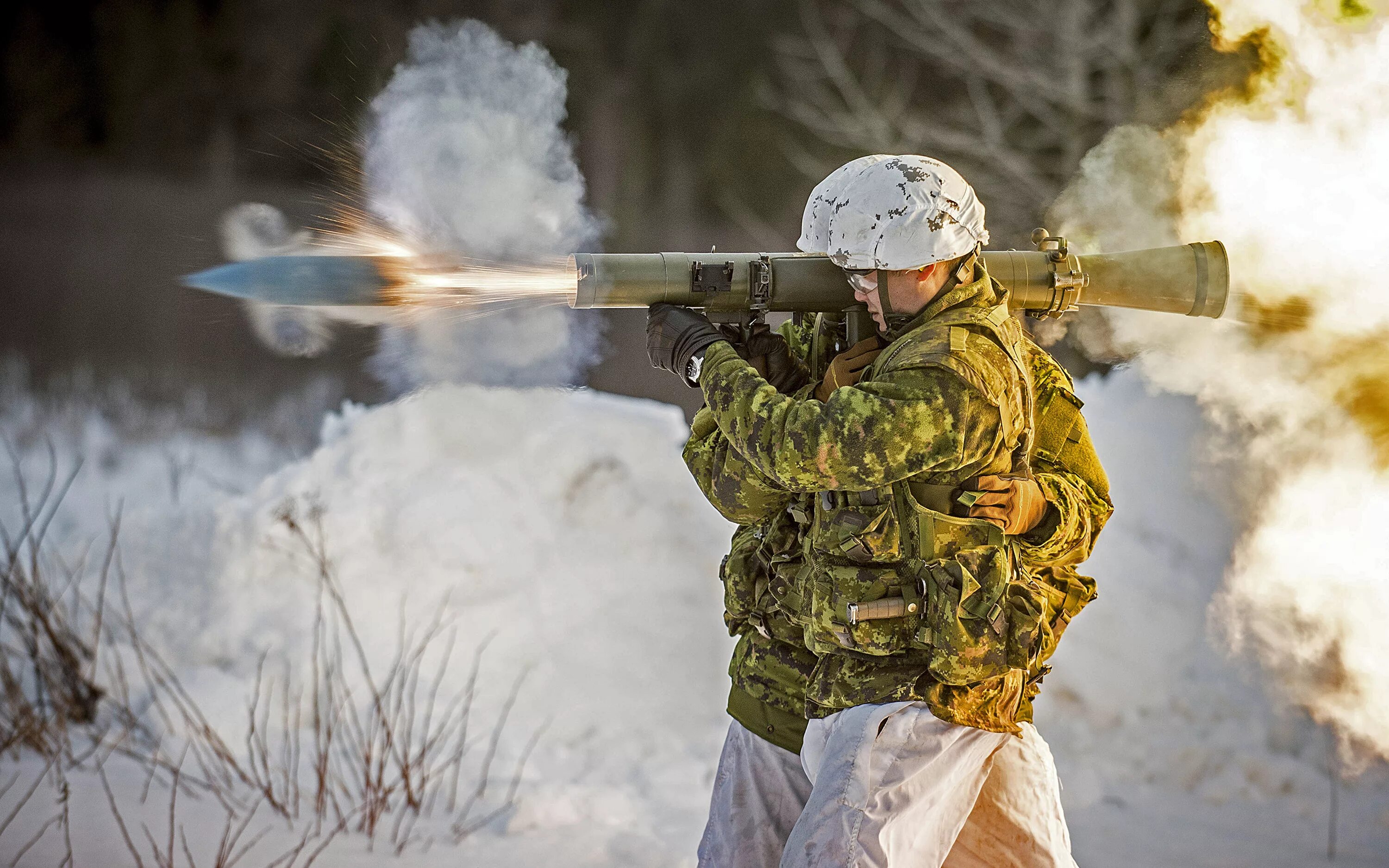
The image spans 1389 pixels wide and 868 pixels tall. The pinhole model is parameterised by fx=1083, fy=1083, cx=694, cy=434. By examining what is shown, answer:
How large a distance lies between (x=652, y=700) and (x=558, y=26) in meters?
3.25

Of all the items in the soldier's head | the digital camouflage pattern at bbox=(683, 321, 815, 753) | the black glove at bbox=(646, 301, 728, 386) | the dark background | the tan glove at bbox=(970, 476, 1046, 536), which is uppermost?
the dark background

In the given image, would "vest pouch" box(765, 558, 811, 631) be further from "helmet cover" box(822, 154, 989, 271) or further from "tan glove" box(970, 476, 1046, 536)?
"helmet cover" box(822, 154, 989, 271)

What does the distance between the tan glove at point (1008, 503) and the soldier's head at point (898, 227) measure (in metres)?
0.38

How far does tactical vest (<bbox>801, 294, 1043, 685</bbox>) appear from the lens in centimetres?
201

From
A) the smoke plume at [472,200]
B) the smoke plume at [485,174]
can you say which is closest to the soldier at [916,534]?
the smoke plume at [472,200]

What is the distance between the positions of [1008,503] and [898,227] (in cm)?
56

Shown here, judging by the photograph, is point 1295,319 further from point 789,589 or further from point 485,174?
point 485,174

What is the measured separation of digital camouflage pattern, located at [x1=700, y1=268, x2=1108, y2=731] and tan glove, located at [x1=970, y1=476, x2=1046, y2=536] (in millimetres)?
35

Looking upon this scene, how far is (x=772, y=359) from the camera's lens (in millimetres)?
2387

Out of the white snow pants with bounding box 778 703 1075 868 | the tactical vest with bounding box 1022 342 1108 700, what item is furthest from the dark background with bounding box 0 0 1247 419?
the white snow pants with bounding box 778 703 1075 868

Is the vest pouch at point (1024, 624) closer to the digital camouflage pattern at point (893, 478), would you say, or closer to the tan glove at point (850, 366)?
the digital camouflage pattern at point (893, 478)

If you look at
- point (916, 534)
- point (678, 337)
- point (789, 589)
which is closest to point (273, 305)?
point (678, 337)

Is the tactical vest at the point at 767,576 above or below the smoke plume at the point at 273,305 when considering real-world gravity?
below

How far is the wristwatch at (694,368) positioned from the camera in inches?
87.2
